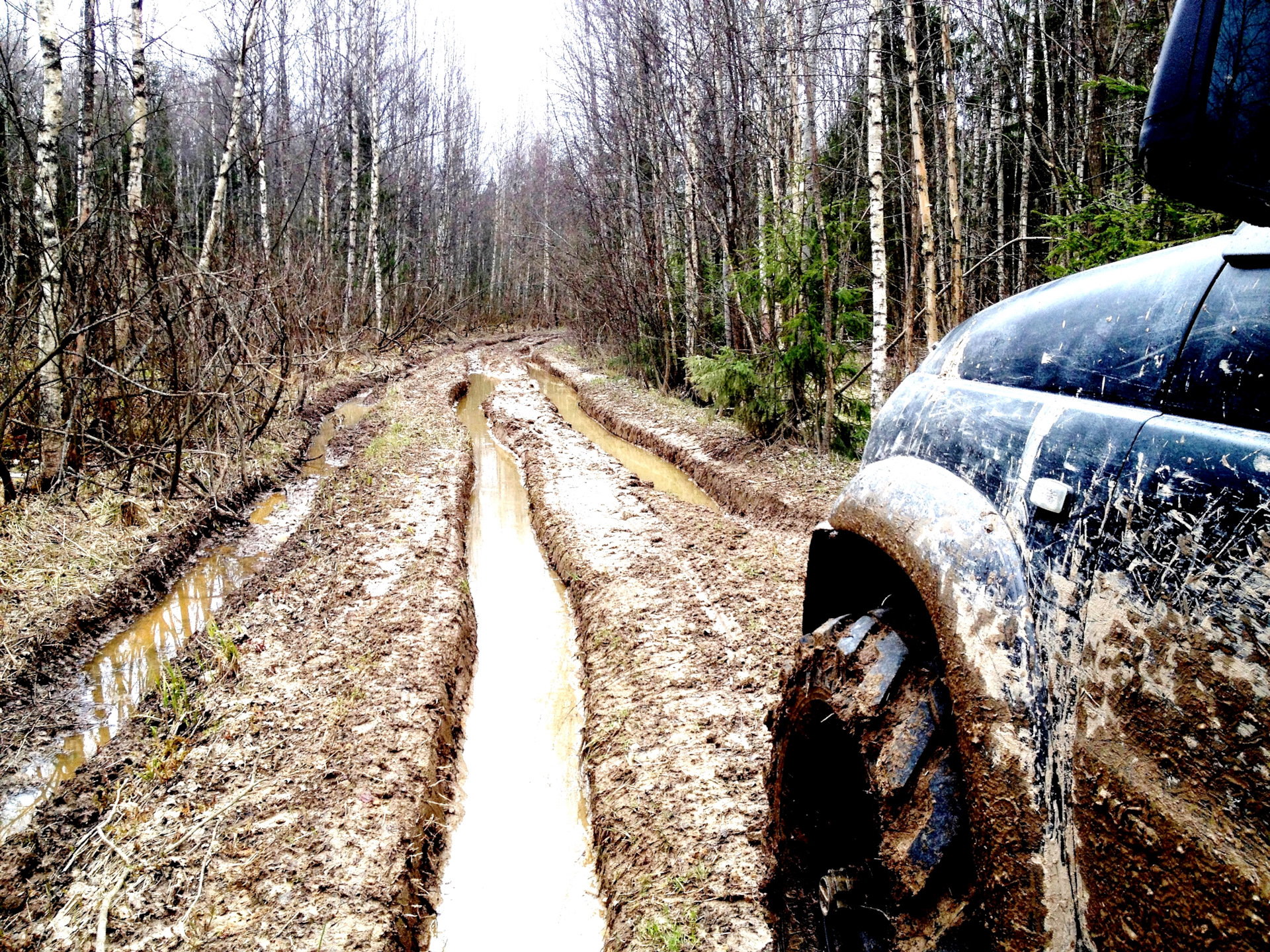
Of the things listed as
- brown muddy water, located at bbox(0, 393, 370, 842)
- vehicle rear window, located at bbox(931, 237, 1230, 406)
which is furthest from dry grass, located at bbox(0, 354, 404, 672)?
vehicle rear window, located at bbox(931, 237, 1230, 406)

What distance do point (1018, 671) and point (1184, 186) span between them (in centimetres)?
69

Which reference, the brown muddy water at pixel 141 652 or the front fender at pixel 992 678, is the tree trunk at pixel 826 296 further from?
the front fender at pixel 992 678

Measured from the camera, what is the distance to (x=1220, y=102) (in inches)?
34.7

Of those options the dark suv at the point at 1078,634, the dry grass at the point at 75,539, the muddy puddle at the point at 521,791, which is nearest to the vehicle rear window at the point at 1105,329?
the dark suv at the point at 1078,634

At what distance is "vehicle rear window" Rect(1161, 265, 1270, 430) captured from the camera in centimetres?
93

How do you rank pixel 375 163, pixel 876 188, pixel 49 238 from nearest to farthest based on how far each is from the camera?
pixel 49 238
pixel 876 188
pixel 375 163

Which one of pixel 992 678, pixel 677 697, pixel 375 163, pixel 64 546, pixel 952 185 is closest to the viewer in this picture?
pixel 992 678

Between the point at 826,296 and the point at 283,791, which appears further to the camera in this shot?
the point at 826,296

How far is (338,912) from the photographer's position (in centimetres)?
309

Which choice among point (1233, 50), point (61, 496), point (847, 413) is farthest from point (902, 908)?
point (847, 413)

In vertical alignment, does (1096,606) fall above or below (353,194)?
below

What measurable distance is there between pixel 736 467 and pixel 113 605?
262 inches

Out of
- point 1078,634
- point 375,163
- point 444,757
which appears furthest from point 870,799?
point 375,163

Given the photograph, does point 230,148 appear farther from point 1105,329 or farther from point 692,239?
point 1105,329
